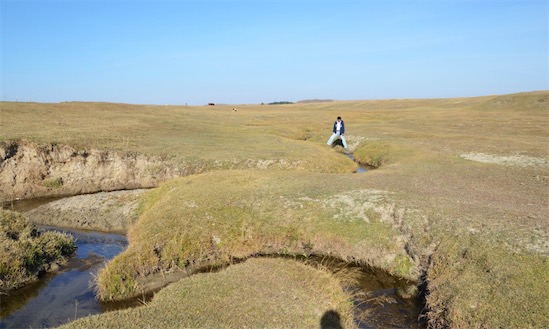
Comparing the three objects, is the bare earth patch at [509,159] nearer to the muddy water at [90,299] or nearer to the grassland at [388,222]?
the grassland at [388,222]

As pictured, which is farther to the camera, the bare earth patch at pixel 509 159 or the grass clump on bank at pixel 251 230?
the bare earth patch at pixel 509 159

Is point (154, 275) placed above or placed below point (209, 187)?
below

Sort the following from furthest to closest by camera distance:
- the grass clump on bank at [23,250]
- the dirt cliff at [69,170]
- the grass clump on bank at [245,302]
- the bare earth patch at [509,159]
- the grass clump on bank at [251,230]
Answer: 1. the dirt cliff at [69,170]
2. the bare earth patch at [509,159]
3. the grass clump on bank at [251,230]
4. the grass clump on bank at [23,250]
5. the grass clump on bank at [245,302]

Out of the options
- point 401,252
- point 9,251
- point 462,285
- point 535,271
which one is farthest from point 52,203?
point 535,271

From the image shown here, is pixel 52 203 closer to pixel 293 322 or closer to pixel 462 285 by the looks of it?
pixel 293 322

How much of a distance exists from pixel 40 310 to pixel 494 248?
1844cm

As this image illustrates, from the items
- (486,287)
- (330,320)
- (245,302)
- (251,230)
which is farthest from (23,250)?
(486,287)

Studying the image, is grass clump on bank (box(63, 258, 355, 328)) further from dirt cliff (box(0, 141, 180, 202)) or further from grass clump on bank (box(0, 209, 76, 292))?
dirt cliff (box(0, 141, 180, 202))

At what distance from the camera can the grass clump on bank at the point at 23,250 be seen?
16.4 meters

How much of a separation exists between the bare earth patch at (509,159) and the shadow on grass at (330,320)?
2638 centimetres

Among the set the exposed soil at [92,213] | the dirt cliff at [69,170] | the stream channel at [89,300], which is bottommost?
the stream channel at [89,300]

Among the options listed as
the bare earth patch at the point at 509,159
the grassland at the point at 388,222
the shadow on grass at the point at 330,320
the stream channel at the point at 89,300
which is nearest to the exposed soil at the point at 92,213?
the grassland at the point at 388,222

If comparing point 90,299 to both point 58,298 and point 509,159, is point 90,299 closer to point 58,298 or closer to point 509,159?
point 58,298

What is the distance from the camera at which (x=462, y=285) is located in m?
14.1
